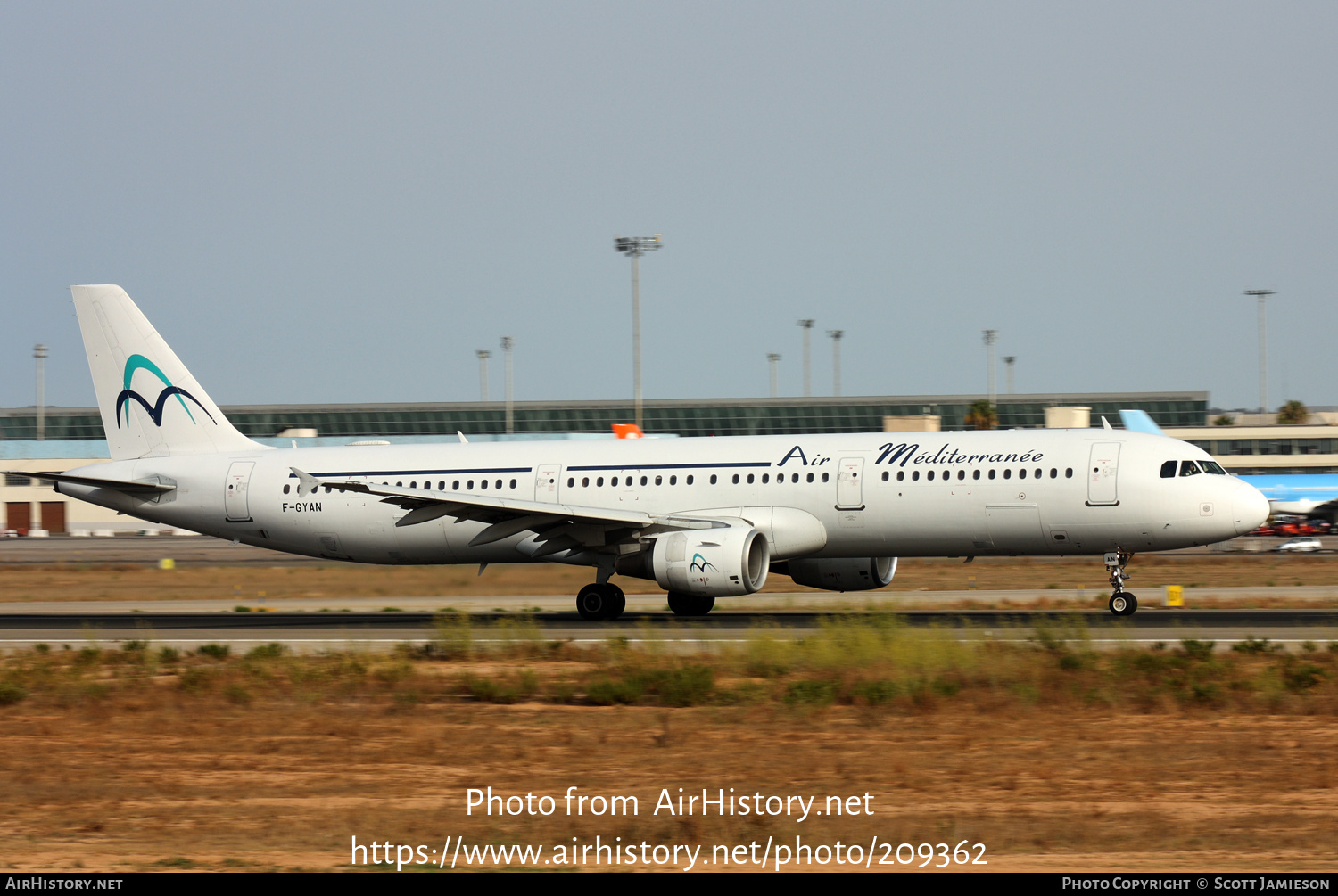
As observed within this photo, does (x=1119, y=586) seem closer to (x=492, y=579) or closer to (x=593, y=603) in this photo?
(x=593, y=603)

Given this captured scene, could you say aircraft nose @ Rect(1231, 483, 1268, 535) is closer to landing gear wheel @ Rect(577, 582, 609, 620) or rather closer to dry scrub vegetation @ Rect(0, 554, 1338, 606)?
dry scrub vegetation @ Rect(0, 554, 1338, 606)

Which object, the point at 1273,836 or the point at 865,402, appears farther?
the point at 865,402

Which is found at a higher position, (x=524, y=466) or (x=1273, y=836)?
(x=524, y=466)

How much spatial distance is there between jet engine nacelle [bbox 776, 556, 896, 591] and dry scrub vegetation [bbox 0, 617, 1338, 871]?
8921mm

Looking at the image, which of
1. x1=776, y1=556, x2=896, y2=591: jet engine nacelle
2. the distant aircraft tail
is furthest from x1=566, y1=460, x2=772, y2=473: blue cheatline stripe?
the distant aircraft tail

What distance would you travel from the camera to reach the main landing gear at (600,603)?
2777cm

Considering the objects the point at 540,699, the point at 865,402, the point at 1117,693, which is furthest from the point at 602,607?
the point at 865,402

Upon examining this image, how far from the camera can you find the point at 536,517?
27281 millimetres

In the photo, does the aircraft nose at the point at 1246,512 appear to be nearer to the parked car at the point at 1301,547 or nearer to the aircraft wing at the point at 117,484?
the aircraft wing at the point at 117,484

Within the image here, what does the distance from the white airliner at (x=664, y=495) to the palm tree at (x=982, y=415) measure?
76.1 m

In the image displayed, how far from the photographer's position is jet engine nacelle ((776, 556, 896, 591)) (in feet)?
95.6
